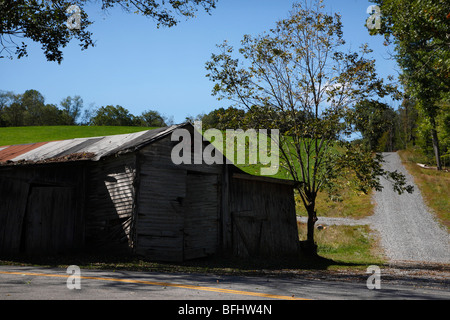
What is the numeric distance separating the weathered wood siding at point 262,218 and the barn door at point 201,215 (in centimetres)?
94

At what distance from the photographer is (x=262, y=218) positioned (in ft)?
59.1

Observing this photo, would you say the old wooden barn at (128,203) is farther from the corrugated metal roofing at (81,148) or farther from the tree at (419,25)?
the tree at (419,25)

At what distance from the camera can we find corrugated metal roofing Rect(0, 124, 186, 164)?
594 inches

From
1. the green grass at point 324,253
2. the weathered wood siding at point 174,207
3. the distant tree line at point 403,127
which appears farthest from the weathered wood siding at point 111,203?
the distant tree line at point 403,127

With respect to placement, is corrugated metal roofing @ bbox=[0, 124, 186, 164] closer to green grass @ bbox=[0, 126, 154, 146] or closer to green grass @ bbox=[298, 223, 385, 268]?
green grass @ bbox=[298, 223, 385, 268]

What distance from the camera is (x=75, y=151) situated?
17.0m

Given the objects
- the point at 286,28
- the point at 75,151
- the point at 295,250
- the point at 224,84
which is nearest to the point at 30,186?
the point at 75,151

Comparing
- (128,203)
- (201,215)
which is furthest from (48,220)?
(201,215)

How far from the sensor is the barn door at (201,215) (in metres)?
15.6

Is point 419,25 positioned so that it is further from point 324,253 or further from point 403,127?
point 403,127

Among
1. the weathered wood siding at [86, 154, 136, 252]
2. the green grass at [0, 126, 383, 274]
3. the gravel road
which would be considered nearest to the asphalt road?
the gravel road

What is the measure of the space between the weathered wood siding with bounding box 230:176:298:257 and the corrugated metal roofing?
4.30 meters

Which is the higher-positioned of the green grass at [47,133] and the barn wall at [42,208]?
the green grass at [47,133]
